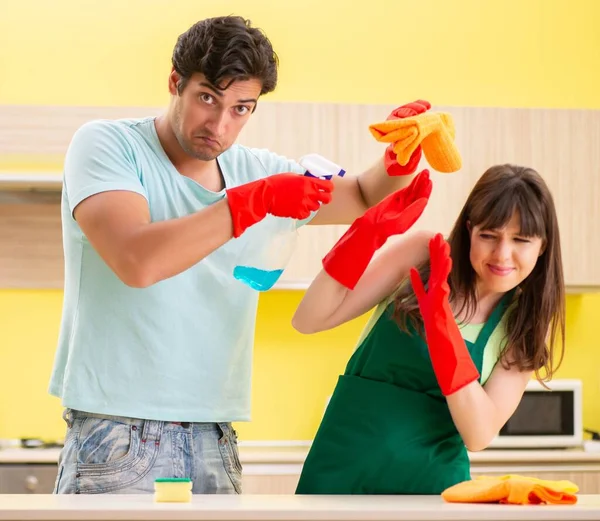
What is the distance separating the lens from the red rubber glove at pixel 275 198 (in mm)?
1562

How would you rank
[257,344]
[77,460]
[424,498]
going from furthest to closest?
[257,344]
[77,460]
[424,498]

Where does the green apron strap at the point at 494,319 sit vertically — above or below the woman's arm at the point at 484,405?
above

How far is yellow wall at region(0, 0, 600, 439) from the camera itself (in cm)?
362

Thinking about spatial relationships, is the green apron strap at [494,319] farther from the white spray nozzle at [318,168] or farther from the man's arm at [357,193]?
the white spray nozzle at [318,168]

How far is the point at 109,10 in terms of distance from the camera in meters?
3.75

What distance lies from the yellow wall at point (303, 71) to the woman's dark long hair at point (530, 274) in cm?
183

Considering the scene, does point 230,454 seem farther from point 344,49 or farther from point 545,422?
point 344,49

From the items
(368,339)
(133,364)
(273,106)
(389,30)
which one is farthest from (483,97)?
(133,364)

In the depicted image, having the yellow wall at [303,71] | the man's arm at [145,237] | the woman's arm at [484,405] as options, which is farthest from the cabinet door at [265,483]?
the man's arm at [145,237]

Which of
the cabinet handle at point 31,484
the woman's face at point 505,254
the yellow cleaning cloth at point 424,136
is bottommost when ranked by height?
the cabinet handle at point 31,484

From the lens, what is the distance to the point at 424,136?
1.76m

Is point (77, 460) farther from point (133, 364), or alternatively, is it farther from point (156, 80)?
point (156, 80)

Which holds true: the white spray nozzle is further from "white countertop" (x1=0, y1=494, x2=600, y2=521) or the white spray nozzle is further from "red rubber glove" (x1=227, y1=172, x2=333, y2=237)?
"white countertop" (x1=0, y1=494, x2=600, y2=521)

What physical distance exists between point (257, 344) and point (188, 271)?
204 cm
